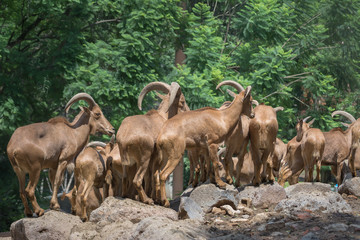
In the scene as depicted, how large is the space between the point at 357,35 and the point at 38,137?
17.5 m

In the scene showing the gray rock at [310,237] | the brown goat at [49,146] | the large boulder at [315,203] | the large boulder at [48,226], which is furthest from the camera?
the brown goat at [49,146]

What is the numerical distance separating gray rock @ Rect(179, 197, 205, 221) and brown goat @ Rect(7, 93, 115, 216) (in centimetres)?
282

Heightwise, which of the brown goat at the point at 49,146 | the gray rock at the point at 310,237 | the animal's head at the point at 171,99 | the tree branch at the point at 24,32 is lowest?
the gray rock at the point at 310,237

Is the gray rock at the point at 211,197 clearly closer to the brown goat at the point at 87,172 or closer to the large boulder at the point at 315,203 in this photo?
the large boulder at the point at 315,203

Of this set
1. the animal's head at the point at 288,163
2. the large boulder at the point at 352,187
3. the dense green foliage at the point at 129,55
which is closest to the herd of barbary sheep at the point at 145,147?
the large boulder at the point at 352,187

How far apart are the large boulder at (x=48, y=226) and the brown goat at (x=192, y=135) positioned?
6.32 feet

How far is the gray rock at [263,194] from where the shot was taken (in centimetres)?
1248

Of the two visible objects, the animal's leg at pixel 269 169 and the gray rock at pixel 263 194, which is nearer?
the gray rock at pixel 263 194

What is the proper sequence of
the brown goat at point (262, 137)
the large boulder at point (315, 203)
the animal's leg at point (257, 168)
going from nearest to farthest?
1. the large boulder at point (315, 203)
2. the brown goat at point (262, 137)
3. the animal's leg at point (257, 168)

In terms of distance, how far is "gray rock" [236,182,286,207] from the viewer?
12.5 meters

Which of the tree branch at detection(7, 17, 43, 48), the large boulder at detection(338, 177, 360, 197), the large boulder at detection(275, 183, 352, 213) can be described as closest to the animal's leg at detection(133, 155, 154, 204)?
the large boulder at detection(275, 183, 352, 213)

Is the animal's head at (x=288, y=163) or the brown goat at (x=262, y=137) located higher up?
the brown goat at (x=262, y=137)

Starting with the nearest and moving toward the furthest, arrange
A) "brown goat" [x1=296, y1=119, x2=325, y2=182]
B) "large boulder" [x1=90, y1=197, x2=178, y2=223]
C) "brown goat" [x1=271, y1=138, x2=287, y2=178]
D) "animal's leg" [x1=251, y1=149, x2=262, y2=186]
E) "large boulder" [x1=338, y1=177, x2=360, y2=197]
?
1. "large boulder" [x1=90, y1=197, x2=178, y2=223]
2. "animal's leg" [x1=251, y1=149, x2=262, y2=186]
3. "large boulder" [x1=338, y1=177, x2=360, y2=197]
4. "brown goat" [x1=296, y1=119, x2=325, y2=182]
5. "brown goat" [x1=271, y1=138, x2=287, y2=178]

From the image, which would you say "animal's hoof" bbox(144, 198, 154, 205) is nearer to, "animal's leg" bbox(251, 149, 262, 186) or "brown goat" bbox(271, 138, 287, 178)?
"animal's leg" bbox(251, 149, 262, 186)
